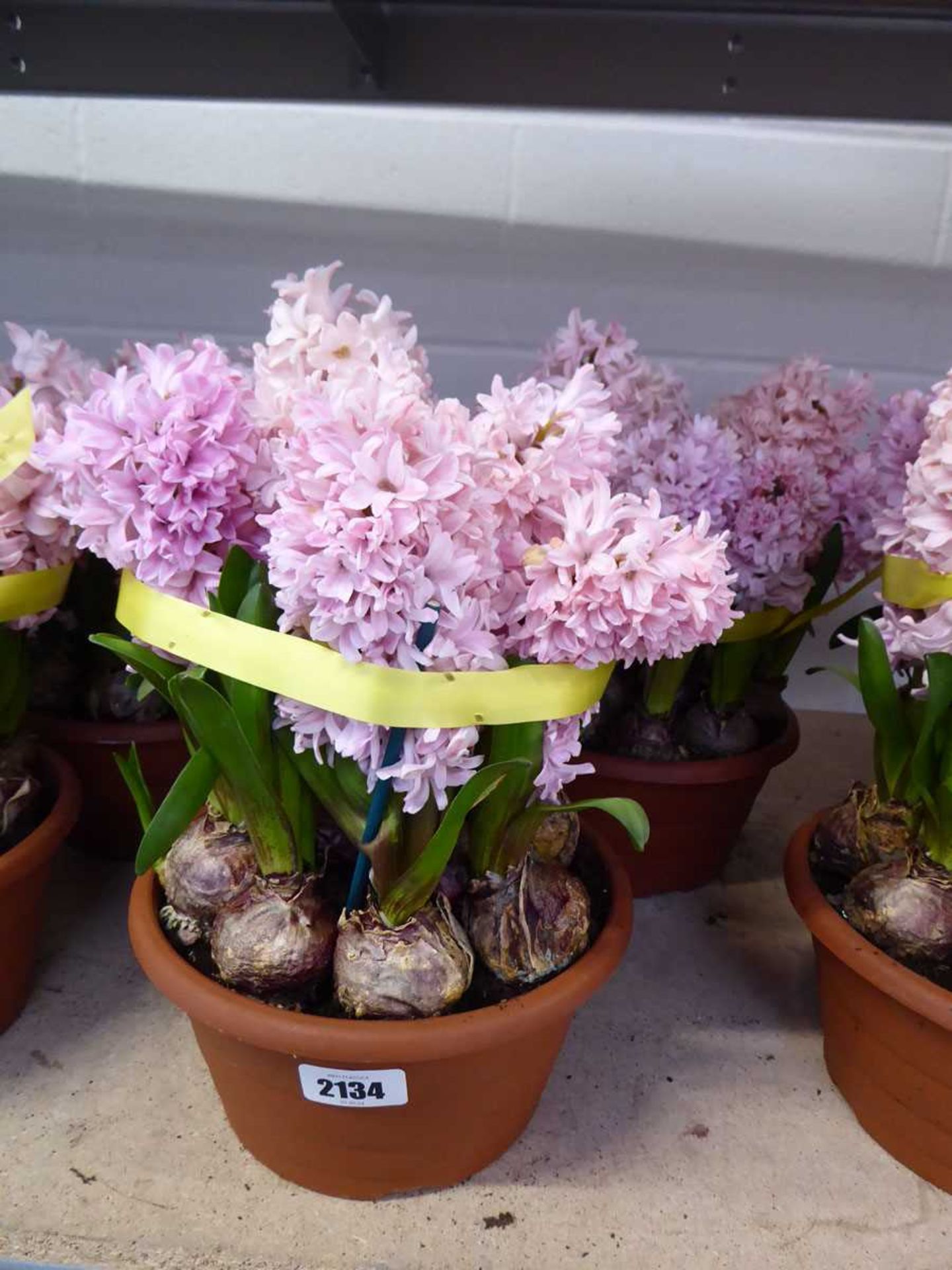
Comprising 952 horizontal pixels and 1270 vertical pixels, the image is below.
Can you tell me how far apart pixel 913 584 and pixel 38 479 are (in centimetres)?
66

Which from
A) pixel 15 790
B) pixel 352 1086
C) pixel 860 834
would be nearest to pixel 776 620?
pixel 860 834

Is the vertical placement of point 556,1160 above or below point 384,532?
below

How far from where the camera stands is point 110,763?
3.36 feet

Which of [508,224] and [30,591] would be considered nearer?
[30,591]

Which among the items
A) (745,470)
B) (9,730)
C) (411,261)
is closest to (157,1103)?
(9,730)

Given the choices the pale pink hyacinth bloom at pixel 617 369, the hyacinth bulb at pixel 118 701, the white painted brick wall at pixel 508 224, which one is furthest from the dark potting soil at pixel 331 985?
the white painted brick wall at pixel 508 224

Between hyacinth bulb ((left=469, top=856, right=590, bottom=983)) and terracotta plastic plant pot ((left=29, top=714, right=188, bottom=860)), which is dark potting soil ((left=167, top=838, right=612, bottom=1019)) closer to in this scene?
hyacinth bulb ((left=469, top=856, right=590, bottom=983))

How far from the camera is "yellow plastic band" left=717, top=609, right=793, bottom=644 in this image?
3.25 feet

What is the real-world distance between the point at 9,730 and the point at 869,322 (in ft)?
3.90

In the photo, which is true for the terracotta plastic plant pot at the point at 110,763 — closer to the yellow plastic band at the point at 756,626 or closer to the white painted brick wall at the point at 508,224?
the yellow plastic band at the point at 756,626

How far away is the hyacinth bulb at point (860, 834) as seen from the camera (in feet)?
2.68

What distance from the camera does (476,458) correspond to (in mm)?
569

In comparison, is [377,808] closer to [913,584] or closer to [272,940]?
[272,940]

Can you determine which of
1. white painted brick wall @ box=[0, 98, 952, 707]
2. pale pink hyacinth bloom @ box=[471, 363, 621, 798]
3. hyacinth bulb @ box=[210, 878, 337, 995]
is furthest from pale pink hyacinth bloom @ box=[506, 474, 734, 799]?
white painted brick wall @ box=[0, 98, 952, 707]
